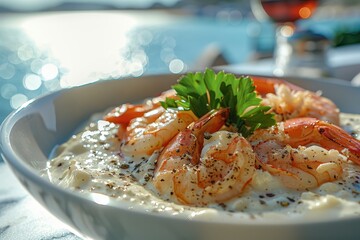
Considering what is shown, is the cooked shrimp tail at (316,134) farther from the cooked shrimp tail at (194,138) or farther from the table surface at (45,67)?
the table surface at (45,67)

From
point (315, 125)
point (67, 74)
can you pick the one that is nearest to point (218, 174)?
point (315, 125)

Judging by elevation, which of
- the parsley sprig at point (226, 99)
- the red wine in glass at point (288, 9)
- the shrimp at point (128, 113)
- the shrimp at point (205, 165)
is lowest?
the shrimp at point (205, 165)

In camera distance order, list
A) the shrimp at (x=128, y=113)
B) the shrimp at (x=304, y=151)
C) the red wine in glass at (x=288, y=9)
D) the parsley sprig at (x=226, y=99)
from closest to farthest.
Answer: the shrimp at (x=304, y=151)
the parsley sprig at (x=226, y=99)
the shrimp at (x=128, y=113)
the red wine in glass at (x=288, y=9)

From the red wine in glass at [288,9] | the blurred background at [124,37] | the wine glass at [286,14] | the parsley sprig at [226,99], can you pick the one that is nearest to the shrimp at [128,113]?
the parsley sprig at [226,99]

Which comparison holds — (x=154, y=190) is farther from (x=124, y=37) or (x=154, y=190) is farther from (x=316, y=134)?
(x=124, y=37)

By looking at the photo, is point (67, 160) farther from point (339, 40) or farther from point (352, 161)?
point (339, 40)

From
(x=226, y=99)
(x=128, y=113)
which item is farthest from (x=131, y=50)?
(x=226, y=99)
